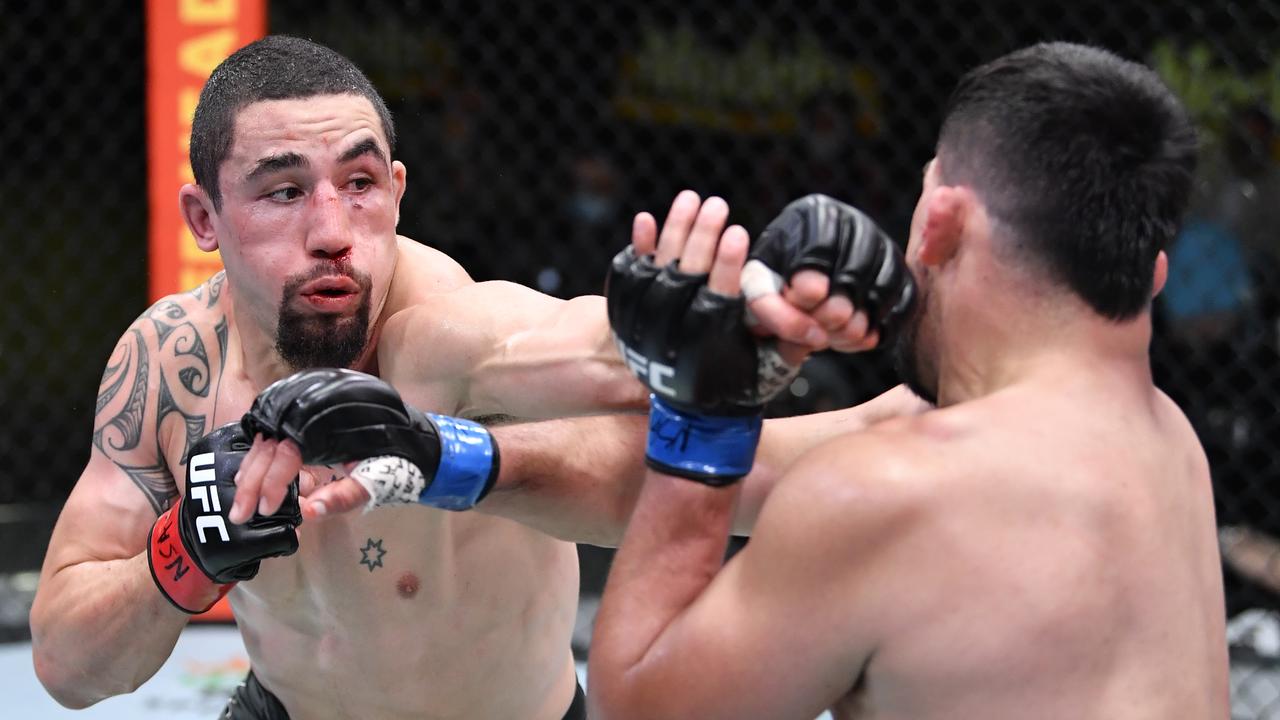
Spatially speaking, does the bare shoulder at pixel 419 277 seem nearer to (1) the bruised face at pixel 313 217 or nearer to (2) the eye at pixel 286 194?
(1) the bruised face at pixel 313 217

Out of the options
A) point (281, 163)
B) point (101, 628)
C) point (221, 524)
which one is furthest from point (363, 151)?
point (101, 628)

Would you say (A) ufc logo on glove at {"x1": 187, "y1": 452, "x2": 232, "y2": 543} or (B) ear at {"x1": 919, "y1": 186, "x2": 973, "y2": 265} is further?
(A) ufc logo on glove at {"x1": 187, "y1": 452, "x2": 232, "y2": 543}

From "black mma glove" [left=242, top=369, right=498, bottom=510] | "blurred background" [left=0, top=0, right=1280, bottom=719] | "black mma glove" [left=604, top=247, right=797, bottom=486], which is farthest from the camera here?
"blurred background" [left=0, top=0, right=1280, bottom=719]

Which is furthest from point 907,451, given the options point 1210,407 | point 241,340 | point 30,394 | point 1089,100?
point 30,394

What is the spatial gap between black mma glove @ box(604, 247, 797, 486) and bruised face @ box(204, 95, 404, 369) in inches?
22.0

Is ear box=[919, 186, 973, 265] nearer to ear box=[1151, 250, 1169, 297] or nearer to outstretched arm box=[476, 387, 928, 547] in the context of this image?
ear box=[1151, 250, 1169, 297]

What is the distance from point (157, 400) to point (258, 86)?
46cm

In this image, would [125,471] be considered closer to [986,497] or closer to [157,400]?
[157,400]

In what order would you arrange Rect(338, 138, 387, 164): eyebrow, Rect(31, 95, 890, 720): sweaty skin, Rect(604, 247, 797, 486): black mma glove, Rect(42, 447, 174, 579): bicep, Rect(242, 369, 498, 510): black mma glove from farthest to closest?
Rect(42, 447, 174, 579): bicep → Rect(338, 138, 387, 164): eyebrow → Rect(31, 95, 890, 720): sweaty skin → Rect(242, 369, 498, 510): black mma glove → Rect(604, 247, 797, 486): black mma glove

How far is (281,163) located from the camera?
172 centimetres

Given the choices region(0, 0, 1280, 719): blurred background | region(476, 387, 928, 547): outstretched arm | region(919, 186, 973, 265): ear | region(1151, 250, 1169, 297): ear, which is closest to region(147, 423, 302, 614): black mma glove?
region(476, 387, 928, 547): outstretched arm

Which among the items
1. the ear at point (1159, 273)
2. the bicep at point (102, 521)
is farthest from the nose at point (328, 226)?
the ear at point (1159, 273)

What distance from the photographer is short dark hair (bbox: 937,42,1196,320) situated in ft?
3.91

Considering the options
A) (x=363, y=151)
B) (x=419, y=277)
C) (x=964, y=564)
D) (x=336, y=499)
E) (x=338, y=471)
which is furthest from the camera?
(x=419, y=277)
